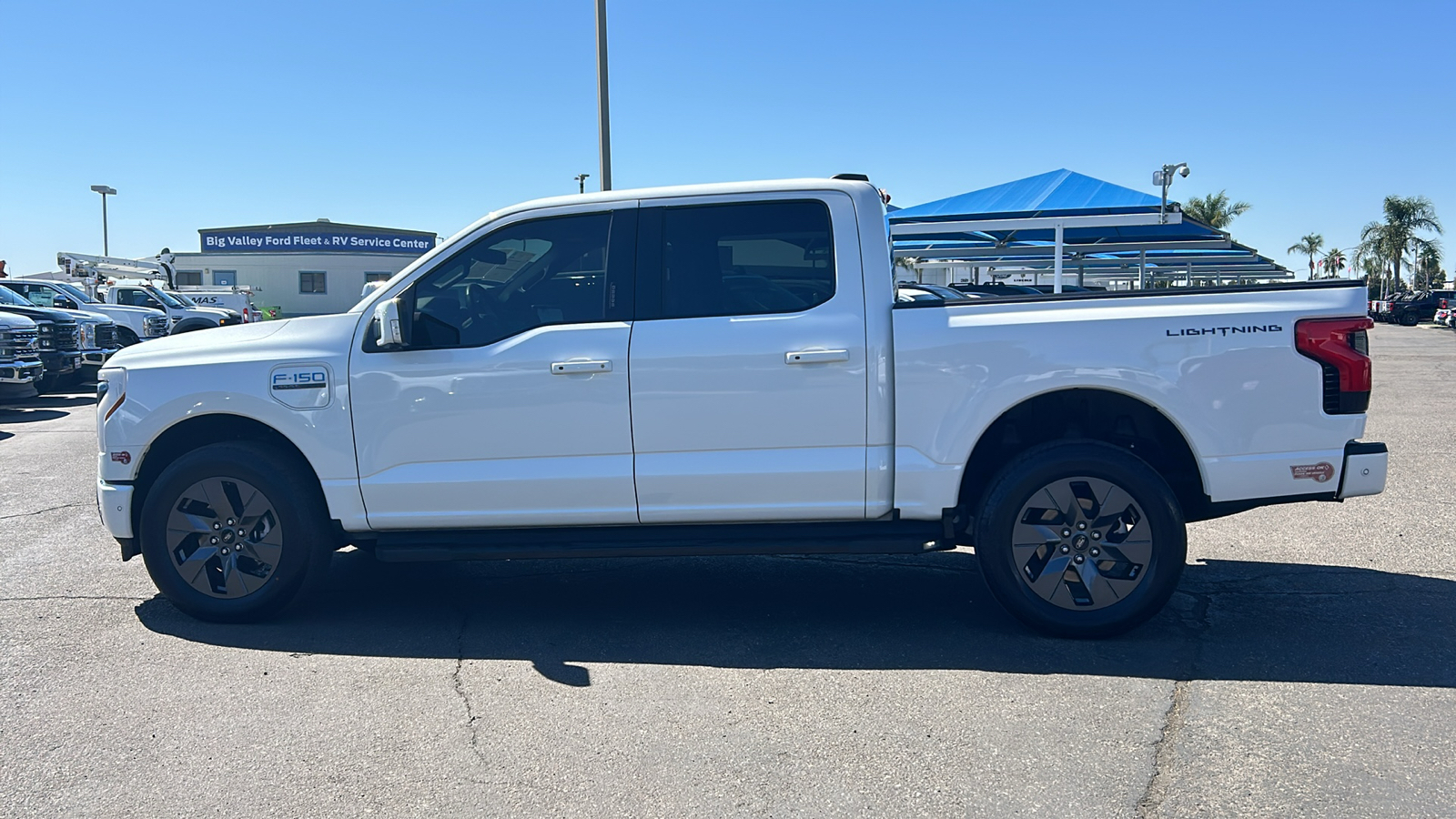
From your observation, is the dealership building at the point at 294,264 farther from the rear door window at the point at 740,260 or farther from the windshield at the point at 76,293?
the rear door window at the point at 740,260

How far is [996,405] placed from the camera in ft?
15.8

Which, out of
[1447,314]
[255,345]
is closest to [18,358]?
[255,345]

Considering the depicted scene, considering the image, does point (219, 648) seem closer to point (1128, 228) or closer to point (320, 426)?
point (320, 426)

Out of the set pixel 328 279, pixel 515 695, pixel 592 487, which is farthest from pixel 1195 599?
pixel 328 279

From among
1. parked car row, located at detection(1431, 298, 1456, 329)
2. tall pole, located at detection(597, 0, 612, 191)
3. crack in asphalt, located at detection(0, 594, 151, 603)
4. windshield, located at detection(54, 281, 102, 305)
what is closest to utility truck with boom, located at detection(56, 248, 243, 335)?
windshield, located at detection(54, 281, 102, 305)

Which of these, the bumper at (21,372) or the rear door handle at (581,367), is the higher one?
the rear door handle at (581,367)

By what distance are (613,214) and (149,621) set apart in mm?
3070

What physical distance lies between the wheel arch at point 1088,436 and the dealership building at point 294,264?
61.5m

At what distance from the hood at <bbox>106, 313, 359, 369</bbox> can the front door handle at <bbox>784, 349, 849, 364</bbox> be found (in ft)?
6.96

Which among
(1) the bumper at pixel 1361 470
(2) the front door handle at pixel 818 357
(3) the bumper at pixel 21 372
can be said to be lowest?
(1) the bumper at pixel 1361 470

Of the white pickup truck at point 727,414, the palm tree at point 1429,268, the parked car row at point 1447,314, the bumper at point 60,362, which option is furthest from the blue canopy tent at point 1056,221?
the palm tree at point 1429,268

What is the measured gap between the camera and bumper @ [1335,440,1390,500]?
4.72 m

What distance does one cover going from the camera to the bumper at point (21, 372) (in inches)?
598

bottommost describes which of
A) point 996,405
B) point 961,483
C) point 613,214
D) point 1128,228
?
point 961,483
